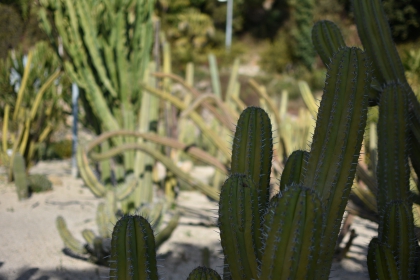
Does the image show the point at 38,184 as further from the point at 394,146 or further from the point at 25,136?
the point at 394,146

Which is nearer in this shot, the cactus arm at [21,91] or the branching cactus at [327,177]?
the branching cactus at [327,177]

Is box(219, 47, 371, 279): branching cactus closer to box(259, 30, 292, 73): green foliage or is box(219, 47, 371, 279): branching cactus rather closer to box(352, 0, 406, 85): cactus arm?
box(352, 0, 406, 85): cactus arm

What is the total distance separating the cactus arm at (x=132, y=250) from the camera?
1851 millimetres

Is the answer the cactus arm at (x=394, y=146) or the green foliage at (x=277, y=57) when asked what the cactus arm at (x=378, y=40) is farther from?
the green foliage at (x=277, y=57)

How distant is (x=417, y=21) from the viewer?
1008 inches

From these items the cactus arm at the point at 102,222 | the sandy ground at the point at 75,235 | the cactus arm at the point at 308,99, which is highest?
the cactus arm at the point at 308,99

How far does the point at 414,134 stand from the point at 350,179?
110 centimetres

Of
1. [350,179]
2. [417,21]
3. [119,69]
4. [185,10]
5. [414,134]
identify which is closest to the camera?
[350,179]

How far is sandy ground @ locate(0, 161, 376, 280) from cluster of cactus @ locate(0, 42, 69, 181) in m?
0.60

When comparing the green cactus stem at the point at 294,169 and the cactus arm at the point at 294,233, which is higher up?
the green cactus stem at the point at 294,169

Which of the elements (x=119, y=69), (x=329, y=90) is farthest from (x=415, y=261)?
(x=119, y=69)

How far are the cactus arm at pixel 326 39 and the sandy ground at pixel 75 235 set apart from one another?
1222 millimetres

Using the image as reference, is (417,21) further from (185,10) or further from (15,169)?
(15,169)

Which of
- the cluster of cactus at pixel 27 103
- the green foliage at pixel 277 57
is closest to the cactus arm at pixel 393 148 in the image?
the cluster of cactus at pixel 27 103
